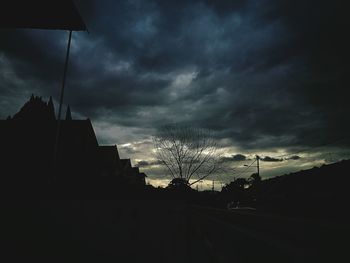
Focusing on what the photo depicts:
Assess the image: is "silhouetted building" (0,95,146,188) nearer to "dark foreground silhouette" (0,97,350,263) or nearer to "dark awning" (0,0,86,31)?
"dark foreground silhouette" (0,97,350,263)

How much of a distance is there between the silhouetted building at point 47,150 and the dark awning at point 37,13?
25.3 feet

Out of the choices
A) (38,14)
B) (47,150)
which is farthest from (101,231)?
(47,150)

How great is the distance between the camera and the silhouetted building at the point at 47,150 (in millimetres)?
13467

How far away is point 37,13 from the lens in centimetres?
443

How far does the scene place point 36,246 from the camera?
6977 mm

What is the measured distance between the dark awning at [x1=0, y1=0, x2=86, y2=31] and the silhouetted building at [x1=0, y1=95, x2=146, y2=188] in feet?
25.3

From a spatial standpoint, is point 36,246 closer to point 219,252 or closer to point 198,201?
point 219,252

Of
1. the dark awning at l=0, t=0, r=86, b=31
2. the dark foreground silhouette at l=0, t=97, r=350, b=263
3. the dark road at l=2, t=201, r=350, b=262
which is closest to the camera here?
the dark foreground silhouette at l=0, t=97, r=350, b=263

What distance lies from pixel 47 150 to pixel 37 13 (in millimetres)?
16134

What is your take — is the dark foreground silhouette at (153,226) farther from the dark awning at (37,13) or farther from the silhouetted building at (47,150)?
the dark awning at (37,13)

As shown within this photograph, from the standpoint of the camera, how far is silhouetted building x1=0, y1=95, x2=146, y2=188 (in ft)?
44.2

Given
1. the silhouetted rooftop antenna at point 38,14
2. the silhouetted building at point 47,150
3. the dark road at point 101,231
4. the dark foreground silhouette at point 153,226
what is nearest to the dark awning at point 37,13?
the silhouetted rooftop antenna at point 38,14

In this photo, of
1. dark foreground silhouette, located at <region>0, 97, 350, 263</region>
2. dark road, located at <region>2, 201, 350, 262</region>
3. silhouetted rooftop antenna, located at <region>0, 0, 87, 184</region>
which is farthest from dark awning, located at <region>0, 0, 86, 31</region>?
dark road, located at <region>2, 201, 350, 262</region>

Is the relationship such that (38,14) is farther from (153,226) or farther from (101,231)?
(153,226)
